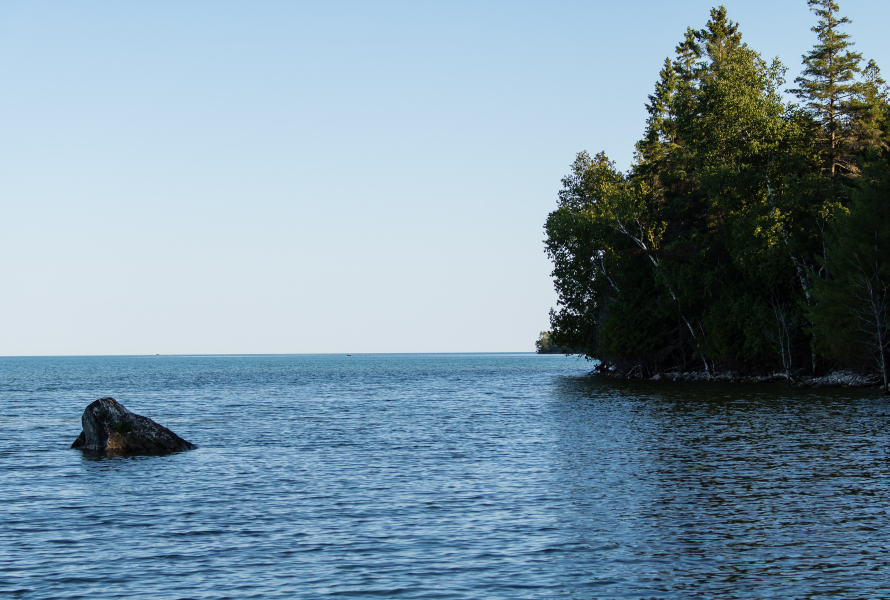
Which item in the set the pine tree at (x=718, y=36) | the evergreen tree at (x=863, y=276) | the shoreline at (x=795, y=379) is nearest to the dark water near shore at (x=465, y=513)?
the evergreen tree at (x=863, y=276)

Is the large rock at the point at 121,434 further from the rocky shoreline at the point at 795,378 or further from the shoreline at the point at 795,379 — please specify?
the rocky shoreline at the point at 795,378

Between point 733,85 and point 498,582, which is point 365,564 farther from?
point 733,85

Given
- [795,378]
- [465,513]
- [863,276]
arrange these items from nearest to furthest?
1. [465,513]
2. [863,276]
3. [795,378]

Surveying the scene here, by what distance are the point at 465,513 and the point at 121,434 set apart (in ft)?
57.6

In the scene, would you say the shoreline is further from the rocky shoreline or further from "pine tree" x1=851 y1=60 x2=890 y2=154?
"pine tree" x1=851 y1=60 x2=890 y2=154

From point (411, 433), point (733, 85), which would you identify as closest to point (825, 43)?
point (733, 85)

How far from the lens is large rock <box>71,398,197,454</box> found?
99.0ft

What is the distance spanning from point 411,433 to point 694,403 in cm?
2179

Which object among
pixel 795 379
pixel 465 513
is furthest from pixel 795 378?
pixel 465 513

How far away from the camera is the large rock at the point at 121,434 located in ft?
99.0

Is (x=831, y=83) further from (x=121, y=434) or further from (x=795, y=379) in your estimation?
(x=121, y=434)

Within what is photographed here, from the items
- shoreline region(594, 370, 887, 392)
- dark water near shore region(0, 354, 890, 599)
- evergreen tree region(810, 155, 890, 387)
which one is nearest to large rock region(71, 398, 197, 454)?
dark water near shore region(0, 354, 890, 599)

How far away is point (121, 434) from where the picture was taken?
30.3m

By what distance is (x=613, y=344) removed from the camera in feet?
270
